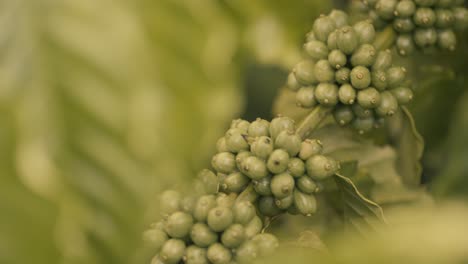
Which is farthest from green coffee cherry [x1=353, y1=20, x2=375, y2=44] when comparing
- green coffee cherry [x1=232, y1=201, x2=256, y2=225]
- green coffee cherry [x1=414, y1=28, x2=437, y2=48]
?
green coffee cherry [x1=232, y1=201, x2=256, y2=225]

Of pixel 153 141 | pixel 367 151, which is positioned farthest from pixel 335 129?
pixel 153 141

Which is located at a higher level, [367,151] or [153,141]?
[367,151]

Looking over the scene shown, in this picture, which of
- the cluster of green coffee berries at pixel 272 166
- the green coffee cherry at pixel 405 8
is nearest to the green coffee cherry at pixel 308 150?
the cluster of green coffee berries at pixel 272 166

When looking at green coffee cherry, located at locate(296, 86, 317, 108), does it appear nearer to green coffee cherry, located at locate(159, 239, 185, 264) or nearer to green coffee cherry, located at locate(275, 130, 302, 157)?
green coffee cherry, located at locate(275, 130, 302, 157)

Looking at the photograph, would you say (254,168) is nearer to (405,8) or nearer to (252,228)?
(252,228)

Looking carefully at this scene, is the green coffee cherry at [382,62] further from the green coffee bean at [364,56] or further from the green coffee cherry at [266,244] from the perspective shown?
the green coffee cherry at [266,244]

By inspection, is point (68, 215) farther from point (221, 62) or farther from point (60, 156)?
point (221, 62)

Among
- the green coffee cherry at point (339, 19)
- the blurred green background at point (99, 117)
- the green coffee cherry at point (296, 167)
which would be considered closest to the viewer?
the blurred green background at point (99, 117)
